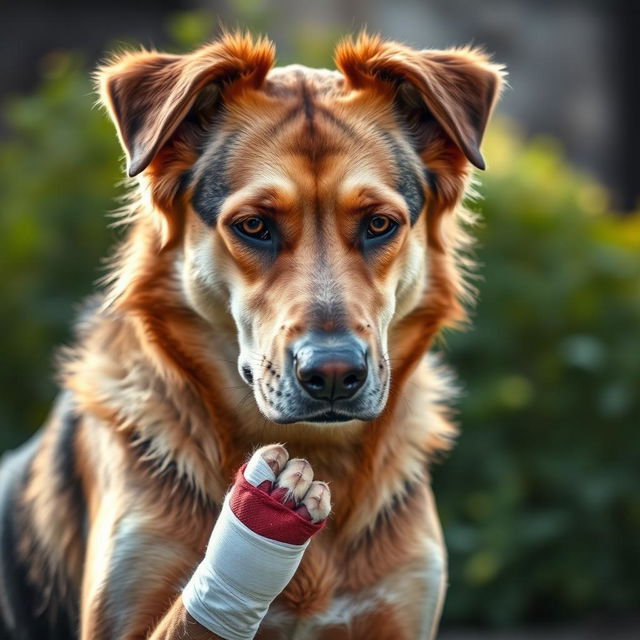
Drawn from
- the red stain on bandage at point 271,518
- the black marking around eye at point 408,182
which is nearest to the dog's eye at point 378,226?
the black marking around eye at point 408,182

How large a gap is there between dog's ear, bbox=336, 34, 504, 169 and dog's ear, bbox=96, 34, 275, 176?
0.27 meters

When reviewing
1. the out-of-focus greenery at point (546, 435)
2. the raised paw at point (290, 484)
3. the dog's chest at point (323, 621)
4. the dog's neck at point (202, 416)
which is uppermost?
the raised paw at point (290, 484)

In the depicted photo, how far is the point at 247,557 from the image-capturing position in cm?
283

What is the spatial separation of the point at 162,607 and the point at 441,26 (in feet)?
26.5

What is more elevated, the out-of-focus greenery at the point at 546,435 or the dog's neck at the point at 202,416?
the dog's neck at the point at 202,416

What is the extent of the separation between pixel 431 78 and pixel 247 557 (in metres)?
1.48

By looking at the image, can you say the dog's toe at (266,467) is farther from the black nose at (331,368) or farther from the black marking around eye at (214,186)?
the black marking around eye at (214,186)

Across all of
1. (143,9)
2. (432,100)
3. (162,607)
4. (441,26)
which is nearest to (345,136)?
(432,100)

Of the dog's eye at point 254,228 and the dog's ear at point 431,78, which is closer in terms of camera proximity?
the dog's eye at point 254,228

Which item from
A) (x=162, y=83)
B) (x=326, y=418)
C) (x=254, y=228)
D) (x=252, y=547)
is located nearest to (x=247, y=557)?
(x=252, y=547)

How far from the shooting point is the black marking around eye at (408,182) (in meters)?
3.44

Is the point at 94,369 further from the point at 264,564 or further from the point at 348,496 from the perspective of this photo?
the point at 264,564

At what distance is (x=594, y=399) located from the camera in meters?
5.53

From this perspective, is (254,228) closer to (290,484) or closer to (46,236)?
(290,484)
